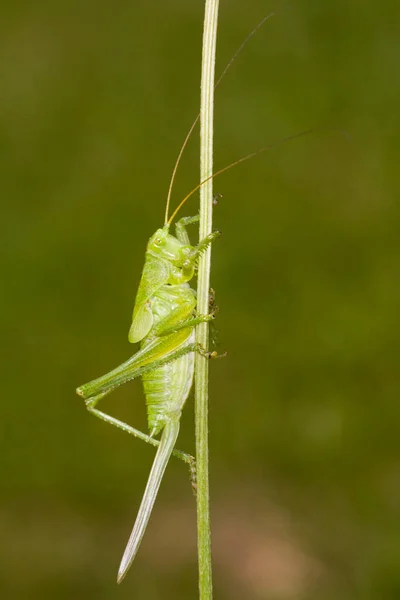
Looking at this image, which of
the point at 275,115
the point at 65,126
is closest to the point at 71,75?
the point at 65,126

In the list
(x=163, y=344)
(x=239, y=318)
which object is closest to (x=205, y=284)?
(x=163, y=344)

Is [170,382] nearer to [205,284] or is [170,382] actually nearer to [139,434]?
[139,434]

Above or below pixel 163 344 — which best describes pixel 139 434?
below

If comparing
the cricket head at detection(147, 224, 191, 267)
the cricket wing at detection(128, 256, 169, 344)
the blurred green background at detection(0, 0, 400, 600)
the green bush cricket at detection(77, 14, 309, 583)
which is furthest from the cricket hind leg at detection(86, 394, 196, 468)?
the blurred green background at detection(0, 0, 400, 600)

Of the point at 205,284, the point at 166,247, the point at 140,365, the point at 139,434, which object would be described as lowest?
the point at 139,434

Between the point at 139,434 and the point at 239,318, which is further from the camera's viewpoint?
the point at 239,318

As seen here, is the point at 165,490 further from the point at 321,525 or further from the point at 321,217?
the point at 321,217

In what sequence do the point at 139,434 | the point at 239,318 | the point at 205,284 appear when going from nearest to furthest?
the point at 205,284 < the point at 139,434 < the point at 239,318
